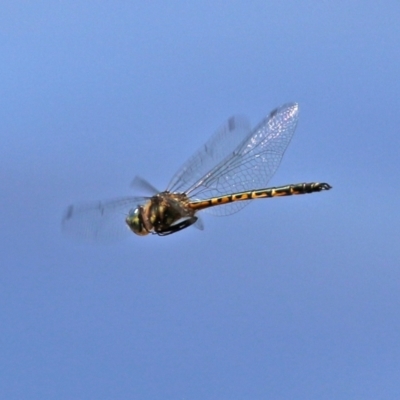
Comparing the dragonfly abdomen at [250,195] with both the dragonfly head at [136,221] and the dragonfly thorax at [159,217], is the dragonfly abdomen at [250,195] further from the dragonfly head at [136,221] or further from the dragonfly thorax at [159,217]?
the dragonfly head at [136,221]

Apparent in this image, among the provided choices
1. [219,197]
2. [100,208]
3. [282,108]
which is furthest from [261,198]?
[100,208]

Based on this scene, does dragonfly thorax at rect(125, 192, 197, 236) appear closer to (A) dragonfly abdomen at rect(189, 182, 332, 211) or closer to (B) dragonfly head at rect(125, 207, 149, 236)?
(B) dragonfly head at rect(125, 207, 149, 236)

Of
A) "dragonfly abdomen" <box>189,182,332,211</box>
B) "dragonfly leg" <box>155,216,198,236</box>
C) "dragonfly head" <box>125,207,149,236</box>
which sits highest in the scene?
"dragonfly abdomen" <box>189,182,332,211</box>

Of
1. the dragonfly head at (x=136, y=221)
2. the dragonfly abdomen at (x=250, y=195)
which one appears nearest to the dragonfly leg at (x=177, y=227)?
the dragonfly head at (x=136, y=221)

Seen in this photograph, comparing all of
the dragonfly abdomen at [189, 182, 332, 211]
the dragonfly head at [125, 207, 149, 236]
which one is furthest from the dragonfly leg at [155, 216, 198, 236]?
the dragonfly abdomen at [189, 182, 332, 211]

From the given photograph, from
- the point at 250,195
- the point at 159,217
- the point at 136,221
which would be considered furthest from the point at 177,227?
the point at 250,195
